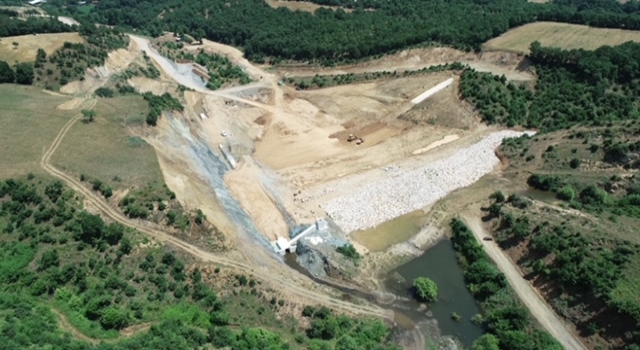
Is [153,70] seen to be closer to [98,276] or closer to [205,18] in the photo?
[205,18]

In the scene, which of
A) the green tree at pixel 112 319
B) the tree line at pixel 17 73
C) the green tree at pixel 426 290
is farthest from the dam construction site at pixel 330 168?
the green tree at pixel 112 319

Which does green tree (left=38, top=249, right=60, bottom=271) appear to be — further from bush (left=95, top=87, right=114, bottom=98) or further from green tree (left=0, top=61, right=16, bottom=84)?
green tree (left=0, top=61, right=16, bottom=84)

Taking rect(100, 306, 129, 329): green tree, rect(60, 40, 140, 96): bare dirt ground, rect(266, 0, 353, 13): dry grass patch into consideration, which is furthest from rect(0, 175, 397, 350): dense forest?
rect(266, 0, 353, 13): dry grass patch

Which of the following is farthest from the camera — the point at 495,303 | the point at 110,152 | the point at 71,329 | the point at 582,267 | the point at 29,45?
the point at 29,45

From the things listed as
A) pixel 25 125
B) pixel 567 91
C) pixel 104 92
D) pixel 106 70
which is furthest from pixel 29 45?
pixel 567 91

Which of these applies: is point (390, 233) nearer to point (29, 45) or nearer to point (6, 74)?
point (6, 74)

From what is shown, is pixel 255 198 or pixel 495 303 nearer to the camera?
pixel 495 303

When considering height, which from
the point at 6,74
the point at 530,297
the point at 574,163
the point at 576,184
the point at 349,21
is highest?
the point at 349,21

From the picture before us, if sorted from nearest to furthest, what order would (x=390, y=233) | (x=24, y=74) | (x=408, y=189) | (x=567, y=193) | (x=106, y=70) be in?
(x=390, y=233) < (x=567, y=193) < (x=408, y=189) < (x=24, y=74) < (x=106, y=70)
